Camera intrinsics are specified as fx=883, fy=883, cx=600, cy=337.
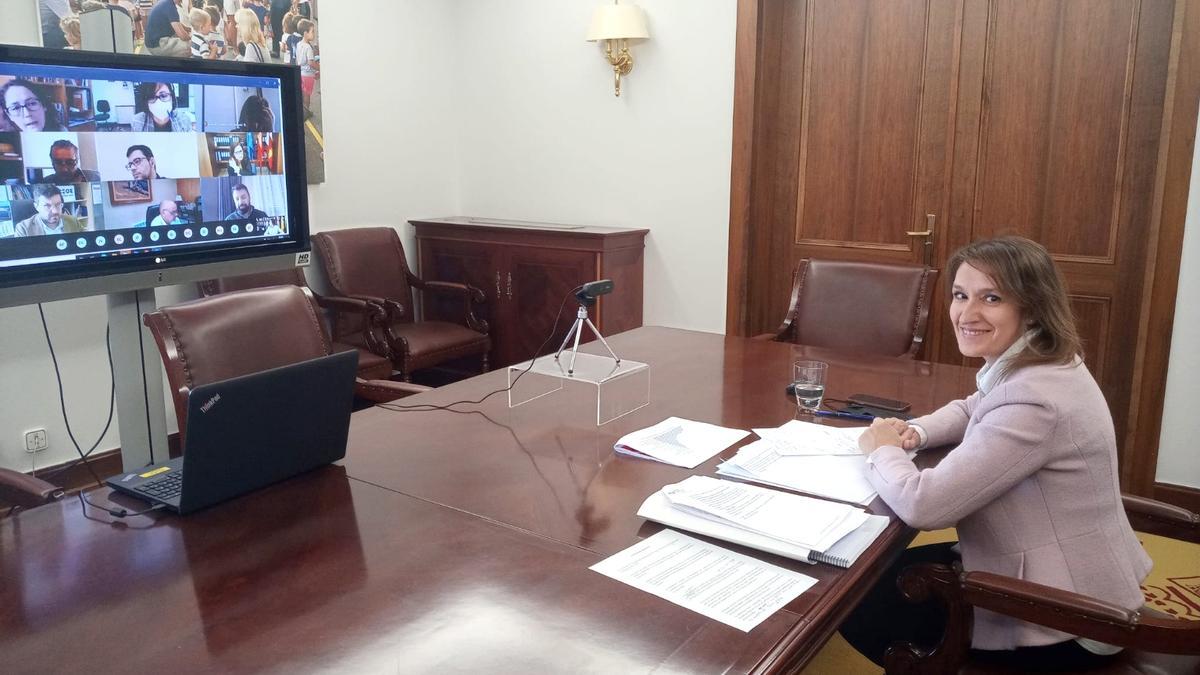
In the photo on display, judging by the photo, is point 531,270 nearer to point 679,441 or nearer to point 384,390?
point 384,390

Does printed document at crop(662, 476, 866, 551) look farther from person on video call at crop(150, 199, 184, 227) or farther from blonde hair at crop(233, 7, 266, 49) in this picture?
blonde hair at crop(233, 7, 266, 49)

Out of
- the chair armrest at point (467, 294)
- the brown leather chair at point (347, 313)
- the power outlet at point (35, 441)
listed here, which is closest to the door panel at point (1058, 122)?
the chair armrest at point (467, 294)

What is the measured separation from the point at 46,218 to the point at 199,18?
212 cm

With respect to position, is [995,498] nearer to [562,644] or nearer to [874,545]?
[874,545]

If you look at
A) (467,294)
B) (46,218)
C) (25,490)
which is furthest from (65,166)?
(467,294)

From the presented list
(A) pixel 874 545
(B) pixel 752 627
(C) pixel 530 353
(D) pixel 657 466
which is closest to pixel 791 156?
(C) pixel 530 353

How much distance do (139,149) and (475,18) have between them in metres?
3.09

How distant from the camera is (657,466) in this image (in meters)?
1.67

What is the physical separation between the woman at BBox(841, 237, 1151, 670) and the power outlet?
3.22 m

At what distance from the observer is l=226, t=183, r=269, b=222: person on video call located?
93.0 inches

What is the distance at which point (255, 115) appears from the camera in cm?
241

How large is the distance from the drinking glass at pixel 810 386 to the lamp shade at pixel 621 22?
2.62 metres

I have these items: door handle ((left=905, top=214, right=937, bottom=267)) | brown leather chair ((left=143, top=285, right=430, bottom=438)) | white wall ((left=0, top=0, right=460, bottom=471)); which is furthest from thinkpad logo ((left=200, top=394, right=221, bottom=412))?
door handle ((left=905, top=214, right=937, bottom=267))

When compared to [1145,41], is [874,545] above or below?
below
